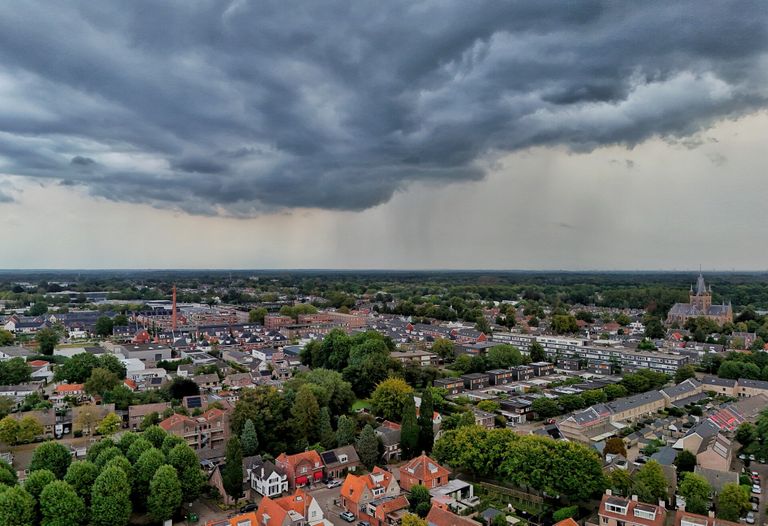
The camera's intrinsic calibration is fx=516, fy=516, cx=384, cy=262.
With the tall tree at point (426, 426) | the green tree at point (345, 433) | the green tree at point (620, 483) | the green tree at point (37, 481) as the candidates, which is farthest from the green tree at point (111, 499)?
the green tree at point (620, 483)

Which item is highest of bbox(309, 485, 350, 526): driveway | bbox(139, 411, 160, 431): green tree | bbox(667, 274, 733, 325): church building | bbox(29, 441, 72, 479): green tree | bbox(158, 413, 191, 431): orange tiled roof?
bbox(667, 274, 733, 325): church building

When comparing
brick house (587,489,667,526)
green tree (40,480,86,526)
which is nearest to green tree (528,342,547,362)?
brick house (587,489,667,526)

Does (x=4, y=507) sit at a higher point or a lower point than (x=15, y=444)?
higher

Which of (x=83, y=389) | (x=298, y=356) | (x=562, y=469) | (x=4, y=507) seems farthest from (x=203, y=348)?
(x=562, y=469)

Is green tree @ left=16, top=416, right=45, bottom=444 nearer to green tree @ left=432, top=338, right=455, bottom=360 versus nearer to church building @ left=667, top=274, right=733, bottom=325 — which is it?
green tree @ left=432, top=338, right=455, bottom=360

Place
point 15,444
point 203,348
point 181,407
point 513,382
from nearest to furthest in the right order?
point 15,444, point 181,407, point 513,382, point 203,348

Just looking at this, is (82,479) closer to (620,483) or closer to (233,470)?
(233,470)

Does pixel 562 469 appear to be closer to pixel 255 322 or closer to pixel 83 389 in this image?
pixel 83 389
